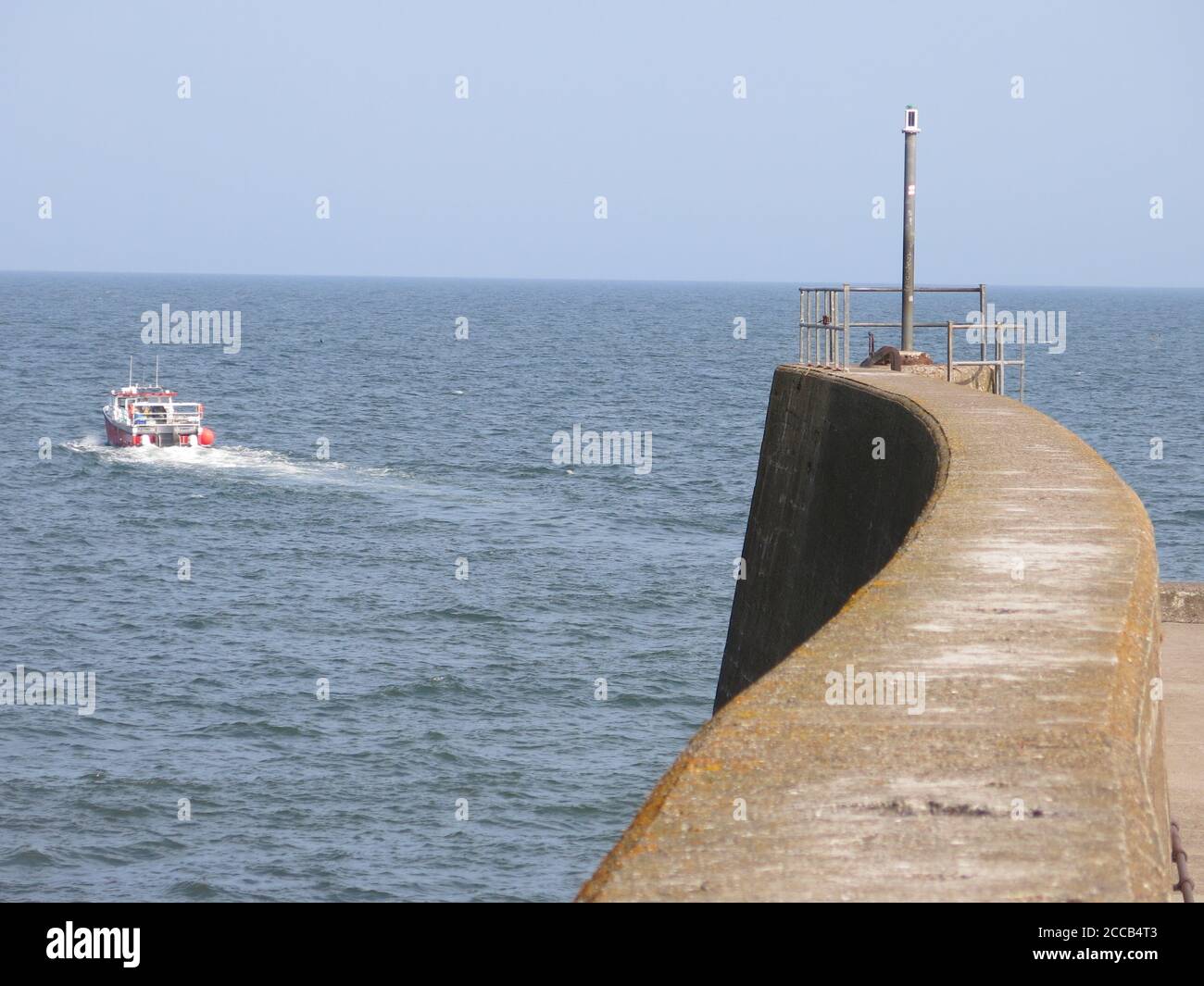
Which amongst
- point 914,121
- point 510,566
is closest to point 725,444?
point 510,566

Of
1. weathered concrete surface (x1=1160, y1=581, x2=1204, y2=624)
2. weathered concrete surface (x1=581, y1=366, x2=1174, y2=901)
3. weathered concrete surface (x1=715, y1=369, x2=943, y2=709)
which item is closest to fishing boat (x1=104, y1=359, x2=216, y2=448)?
weathered concrete surface (x1=715, y1=369, x2=943, y2=709)

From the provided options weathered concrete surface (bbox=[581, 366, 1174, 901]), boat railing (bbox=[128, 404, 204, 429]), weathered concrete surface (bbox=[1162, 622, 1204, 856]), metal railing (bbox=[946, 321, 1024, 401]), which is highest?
metal railing (bbox=[946, 321, 1024, 401])

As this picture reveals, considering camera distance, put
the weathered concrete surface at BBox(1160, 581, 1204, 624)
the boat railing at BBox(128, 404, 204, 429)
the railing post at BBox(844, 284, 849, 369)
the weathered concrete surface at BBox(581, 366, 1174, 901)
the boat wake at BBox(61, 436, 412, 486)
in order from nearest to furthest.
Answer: the weathered concrete surface at BBox(581, 366, 1174, 901)
the weathered concrete surface at BBox(1160, 581, 1204, 624)
the railing post at BBox(844, 284, 849, 369)
the boat wake at BBox(61, 436, 412, 486)
the boat railing at BBox(128, 404, 204, 429)

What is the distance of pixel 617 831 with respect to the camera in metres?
20.7

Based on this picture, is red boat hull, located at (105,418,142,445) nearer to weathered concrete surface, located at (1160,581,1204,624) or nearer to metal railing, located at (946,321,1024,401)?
metal railing, located at (946,321,1024,401)

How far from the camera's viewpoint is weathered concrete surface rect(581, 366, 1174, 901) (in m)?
4.07

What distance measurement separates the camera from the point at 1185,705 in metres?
10.2

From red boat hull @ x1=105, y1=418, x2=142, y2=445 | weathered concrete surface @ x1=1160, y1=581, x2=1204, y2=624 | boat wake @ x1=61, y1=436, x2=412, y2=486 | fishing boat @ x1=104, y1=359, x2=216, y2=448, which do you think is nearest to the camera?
weathered concrete surface @ x1=1160, y1=581, x2=1204, y2=624

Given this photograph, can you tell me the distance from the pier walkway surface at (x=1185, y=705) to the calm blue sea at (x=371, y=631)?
6.30 feet

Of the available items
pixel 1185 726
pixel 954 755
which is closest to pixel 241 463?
pixel 1185 726

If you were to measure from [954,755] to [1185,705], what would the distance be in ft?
19.9

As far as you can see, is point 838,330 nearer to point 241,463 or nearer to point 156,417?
point 241,463
